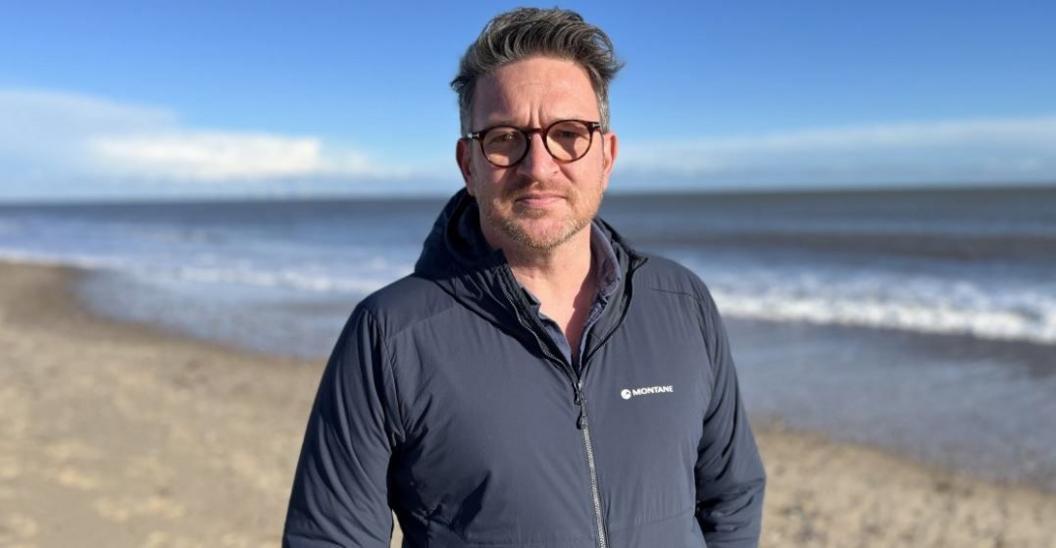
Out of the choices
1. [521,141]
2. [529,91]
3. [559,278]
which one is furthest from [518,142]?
[559,278]

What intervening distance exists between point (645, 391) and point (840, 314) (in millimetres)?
11706

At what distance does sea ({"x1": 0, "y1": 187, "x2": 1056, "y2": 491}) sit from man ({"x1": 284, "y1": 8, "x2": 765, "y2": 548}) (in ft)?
2.53

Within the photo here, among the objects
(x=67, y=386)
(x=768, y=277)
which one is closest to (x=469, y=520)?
(x=67, y=386)

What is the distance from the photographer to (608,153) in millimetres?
1999

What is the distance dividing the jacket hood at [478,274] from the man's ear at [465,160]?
0.07 meters

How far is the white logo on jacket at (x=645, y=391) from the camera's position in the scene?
180cm

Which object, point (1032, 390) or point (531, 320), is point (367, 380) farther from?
point (1032, 390)

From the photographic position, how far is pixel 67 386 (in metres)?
8.16

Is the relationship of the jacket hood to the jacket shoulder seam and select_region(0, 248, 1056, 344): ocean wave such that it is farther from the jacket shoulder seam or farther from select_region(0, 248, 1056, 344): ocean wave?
select_region(0, 248, 1056, 344): ocean wave

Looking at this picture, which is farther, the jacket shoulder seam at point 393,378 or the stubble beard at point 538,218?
the stubble beard at point 538,218

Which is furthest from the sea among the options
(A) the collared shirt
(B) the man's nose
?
(B) the man's nose

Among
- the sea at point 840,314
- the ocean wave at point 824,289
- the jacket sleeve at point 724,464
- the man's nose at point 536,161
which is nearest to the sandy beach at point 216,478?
the sea at point 840,314

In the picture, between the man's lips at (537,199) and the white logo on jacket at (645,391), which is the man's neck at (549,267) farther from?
the white logo on jacket at (645,391)

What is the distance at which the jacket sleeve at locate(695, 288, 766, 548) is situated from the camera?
6.57ft
